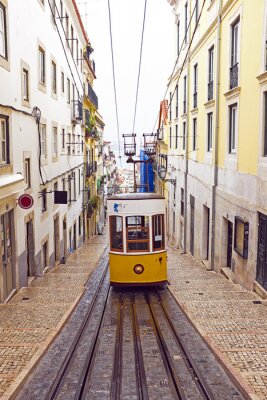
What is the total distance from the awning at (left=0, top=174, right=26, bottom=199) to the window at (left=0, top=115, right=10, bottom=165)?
0.47 metres

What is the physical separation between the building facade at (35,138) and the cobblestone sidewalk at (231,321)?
14.9ft

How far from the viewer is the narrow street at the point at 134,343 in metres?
6.11

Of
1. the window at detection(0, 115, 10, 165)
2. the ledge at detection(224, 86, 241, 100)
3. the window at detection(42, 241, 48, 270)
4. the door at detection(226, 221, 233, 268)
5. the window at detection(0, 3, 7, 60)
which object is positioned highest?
the window at detection(0, 3, 7, 60)

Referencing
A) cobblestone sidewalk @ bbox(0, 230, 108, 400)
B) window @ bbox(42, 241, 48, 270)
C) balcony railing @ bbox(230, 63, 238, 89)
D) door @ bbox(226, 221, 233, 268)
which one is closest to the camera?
cobblestone sidewalk @ bbox(0, 230, 108, 400)

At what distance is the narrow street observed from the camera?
240 inches

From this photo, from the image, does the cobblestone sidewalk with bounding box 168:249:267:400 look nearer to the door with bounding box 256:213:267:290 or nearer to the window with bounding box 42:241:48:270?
the door with bounding box 256:213:267:290

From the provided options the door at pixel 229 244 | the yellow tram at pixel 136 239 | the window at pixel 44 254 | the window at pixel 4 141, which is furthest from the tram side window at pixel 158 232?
the window at pixel 44 254

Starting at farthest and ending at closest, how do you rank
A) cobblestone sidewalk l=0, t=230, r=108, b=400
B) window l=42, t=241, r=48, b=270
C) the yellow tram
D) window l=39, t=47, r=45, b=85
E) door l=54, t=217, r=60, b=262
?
door l=54, t=217, r=60, b=262
window l=42, t=241, r=48, b=270
window l=39, t=47, r=45, b=85
the yellow tram
cobblestone sidewalk l=0, t=230, r=108, b=400

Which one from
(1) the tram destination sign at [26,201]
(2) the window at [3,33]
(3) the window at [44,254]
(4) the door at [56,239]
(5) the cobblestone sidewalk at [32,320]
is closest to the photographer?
(5) the cobblestone sidewalk at [32,320]

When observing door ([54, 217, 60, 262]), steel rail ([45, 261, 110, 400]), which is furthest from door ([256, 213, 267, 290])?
door ([54, 217, 60, 262])

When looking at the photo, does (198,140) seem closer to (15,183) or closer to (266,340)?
(15,183)

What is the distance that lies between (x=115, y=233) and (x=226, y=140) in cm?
477

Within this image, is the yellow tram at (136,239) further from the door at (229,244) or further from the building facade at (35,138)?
the door at (229,244)

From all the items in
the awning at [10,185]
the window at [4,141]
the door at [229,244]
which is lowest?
the door at [229,244]
